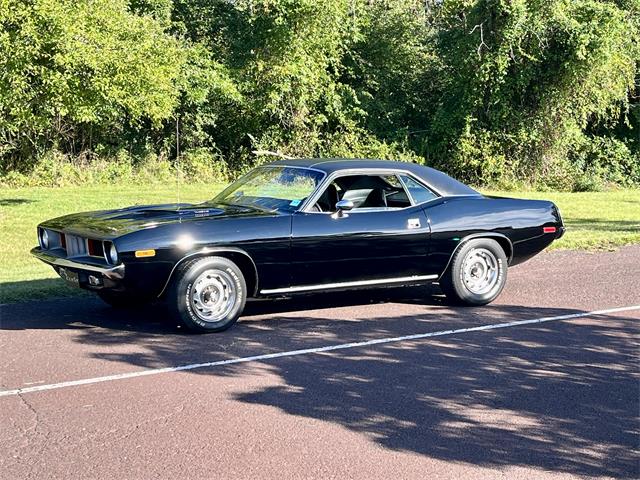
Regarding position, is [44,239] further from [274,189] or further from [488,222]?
[488,222]

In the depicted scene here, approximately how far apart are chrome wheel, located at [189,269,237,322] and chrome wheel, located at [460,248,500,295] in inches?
103

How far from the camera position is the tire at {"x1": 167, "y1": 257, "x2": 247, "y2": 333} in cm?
705

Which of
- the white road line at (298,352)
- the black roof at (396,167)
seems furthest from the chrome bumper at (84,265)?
the black roof at (396,167)

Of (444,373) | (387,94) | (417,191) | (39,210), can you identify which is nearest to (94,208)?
(39,210)

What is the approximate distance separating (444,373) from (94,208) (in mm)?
13076

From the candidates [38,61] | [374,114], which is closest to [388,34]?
[374,114]

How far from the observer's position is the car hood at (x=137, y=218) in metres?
7.17

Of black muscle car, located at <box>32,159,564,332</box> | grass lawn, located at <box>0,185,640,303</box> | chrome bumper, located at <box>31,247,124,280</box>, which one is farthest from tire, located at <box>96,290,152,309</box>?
grass lawn, located at <box>0,185,640,303</box>

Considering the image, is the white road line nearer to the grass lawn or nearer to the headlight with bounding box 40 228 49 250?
Result: the headlight with bounding box 40 228 49 250

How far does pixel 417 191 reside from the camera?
8.60 m

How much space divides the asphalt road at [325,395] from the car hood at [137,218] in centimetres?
86

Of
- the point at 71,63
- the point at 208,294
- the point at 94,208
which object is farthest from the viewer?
the point at 94,208

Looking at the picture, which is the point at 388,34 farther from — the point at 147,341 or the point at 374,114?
the point at 147,341

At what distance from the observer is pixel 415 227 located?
326 inches
